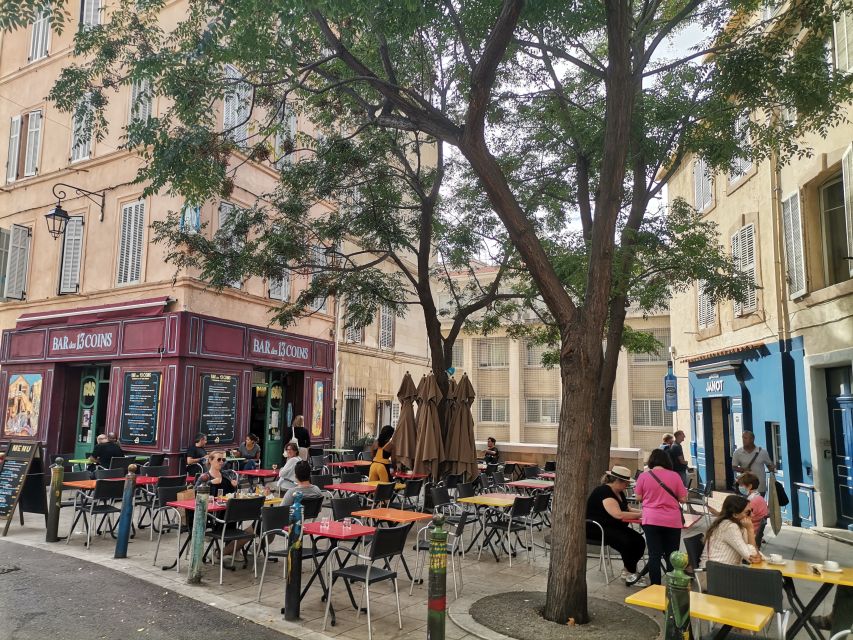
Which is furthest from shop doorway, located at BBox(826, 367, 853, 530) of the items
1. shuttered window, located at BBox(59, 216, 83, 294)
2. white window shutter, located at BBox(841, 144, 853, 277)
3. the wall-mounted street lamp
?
shuttered window, located at BBox(59, 216, 83, 294)

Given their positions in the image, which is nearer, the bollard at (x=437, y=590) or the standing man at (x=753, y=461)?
the bollard at (x=437, y=590)

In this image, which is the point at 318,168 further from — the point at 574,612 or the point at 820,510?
the point at 820,510

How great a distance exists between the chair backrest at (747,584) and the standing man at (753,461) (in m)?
6.64

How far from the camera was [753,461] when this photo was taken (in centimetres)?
1041

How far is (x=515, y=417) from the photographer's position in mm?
32812

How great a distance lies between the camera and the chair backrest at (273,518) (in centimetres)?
680

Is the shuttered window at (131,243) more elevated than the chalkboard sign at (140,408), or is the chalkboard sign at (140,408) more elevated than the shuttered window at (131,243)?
the shuttered window at (131,243)

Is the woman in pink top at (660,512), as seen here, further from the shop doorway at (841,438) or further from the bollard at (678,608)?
the shop doorway at (841,438)

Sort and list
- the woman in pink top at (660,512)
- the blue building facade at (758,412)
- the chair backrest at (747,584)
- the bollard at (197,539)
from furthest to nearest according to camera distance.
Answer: the blue building facade at (758,412)
the bollard at (197,539)
the woman in pink top at (660,512)
the chair backrest at (747,584)

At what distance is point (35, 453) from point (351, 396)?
11.2 meters

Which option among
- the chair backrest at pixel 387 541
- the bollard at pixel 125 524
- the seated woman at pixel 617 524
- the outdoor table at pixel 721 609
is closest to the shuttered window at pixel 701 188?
the seated woman at pixel 617 524

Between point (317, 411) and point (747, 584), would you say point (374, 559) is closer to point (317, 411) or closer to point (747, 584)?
point (747, 584)

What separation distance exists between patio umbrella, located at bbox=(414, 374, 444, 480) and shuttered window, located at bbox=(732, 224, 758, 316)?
780 centimetres

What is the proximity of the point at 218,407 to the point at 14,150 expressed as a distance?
10.3 m
